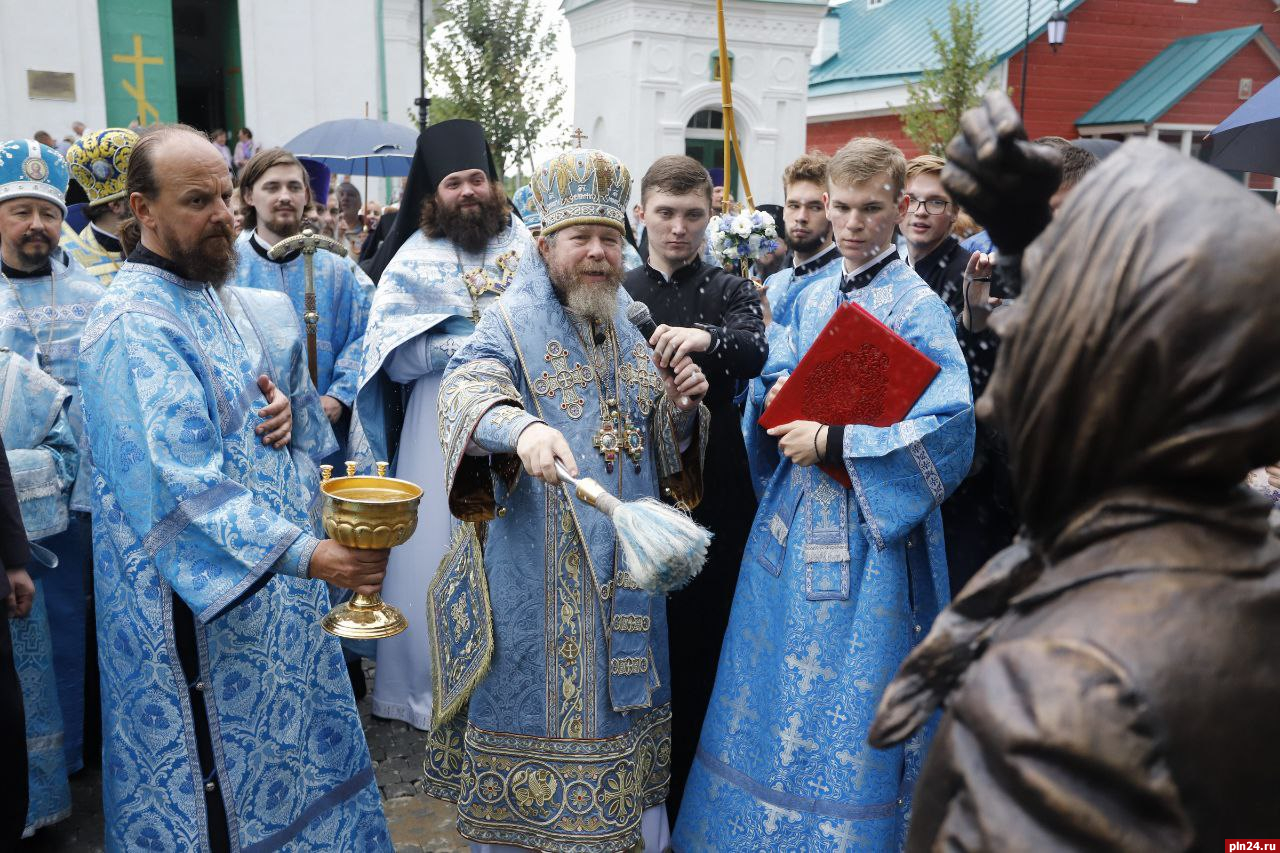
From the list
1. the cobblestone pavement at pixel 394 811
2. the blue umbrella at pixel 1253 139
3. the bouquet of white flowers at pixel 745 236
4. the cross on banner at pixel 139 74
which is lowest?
the cobblestone pavement at pixel 394 811

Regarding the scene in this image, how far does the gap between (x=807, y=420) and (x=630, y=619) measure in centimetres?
80

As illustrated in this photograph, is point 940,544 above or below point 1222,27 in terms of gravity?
below

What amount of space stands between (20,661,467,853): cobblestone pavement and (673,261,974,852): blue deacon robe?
1.10 meters

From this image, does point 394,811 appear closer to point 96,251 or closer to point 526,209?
point 96,251

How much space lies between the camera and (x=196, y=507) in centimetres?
265

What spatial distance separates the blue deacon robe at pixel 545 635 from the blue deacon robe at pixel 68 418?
1873mm

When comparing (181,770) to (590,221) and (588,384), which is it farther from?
(590,221)

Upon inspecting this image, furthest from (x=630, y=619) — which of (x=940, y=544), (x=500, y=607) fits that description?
(x=940, y=544)

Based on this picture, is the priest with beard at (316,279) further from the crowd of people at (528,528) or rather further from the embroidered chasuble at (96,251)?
the crowd of people at (528,528)

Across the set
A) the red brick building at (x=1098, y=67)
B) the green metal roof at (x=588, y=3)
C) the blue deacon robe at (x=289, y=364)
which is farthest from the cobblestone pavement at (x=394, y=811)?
the green metal roof at (x=588, y=3)

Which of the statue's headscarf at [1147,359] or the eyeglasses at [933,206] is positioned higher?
the eyeglasses at [933,206]

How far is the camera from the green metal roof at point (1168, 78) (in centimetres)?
2161

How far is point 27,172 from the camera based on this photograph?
421 centimetres

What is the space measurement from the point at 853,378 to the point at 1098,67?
945 inches
